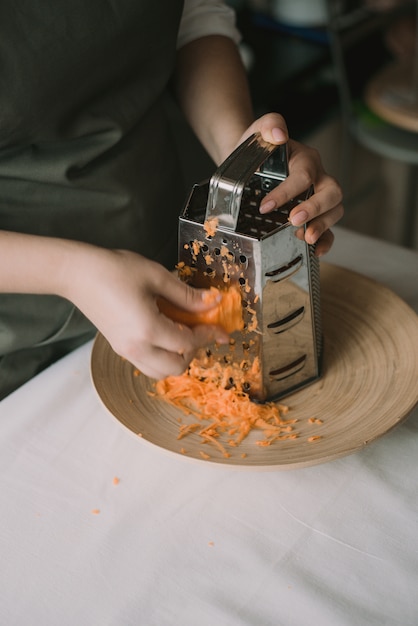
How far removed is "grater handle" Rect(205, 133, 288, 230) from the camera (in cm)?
80

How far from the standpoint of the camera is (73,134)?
981 mm

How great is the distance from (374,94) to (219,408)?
158cm

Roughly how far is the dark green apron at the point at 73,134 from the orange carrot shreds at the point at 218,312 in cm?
26

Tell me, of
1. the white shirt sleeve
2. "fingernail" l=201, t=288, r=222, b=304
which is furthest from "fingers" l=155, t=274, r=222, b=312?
the white shirt sleeve

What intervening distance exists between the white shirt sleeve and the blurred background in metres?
0.91

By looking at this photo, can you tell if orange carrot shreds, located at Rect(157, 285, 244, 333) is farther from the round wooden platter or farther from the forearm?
the forearm

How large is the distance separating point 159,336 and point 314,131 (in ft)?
6.39

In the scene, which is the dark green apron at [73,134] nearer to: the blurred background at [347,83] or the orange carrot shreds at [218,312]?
the orange carrot shreds at [218,312]

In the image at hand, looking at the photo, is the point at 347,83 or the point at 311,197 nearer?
the point at 311,197

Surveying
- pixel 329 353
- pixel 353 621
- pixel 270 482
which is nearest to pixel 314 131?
pixel 329 353

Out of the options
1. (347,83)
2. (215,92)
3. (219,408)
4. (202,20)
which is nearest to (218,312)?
(219,408)

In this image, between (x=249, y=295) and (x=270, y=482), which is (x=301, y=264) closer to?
(x=249, y=295)

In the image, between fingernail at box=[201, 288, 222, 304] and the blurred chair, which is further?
the blurred chair

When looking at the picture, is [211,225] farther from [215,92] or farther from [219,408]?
[215,92]
